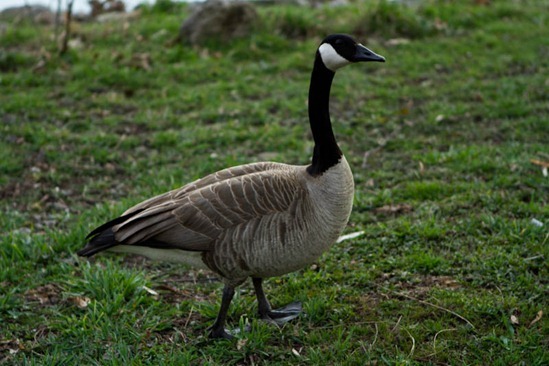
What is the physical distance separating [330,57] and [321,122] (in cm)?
43

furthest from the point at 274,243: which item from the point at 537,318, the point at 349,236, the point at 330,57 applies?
the point at 537,318

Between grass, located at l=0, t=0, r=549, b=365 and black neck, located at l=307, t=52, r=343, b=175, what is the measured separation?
0.97 metres

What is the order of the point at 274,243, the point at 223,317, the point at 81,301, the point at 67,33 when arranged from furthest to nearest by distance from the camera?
the point at 67,33 → the point at 81,301 → the point at 223,317 → the point at 274,243

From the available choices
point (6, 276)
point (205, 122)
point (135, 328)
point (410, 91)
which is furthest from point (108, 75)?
point (135, 328)

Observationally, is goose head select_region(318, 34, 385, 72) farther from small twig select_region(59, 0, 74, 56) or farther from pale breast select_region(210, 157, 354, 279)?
small twig select_region(59, 0, 74, 56)

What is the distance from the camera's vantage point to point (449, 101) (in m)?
8.36

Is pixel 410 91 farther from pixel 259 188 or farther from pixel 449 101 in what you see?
pixel 259 188

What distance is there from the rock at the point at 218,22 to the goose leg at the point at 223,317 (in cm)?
676

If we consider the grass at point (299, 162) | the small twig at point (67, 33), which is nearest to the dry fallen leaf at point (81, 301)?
the grass at point (299, 162)

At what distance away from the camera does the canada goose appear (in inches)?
157

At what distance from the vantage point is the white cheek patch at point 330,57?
161 inches

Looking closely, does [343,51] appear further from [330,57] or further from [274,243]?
[274,243]

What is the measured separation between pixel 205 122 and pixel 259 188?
414 cm

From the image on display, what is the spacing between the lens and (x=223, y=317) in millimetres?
4180
